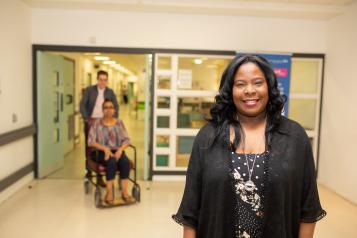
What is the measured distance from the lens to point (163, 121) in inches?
204

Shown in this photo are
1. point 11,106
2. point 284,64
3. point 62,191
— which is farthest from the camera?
point 284,64

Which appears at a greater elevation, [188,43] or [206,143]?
[188,43]

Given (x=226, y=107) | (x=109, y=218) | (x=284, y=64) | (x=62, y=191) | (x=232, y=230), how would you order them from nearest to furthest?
1. (x=232, y=230)
2. (x=226, y=107)
3. (x=109, y=218)
4. (x=62, y=191)
5. (x=284, y=64)

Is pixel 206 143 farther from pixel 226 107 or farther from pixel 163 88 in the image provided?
pixel 163 88

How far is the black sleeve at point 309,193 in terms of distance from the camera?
1.35 meters

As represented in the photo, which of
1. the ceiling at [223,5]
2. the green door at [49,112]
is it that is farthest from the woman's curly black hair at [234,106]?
the green door at [49,112]

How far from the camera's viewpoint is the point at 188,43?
16.3ft

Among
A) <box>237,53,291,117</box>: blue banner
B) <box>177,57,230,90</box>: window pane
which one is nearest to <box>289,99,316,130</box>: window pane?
<box>237,53,291,117</box>: blue banner

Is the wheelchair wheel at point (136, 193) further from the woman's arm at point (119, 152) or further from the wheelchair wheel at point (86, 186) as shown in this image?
the wheelchair wheel at point (86, 186)

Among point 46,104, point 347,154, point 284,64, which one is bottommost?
point 347,154

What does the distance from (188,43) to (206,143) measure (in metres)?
3.79

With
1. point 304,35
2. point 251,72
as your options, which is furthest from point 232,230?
point 304,35

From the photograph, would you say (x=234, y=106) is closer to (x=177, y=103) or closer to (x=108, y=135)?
(x=108, y=135)

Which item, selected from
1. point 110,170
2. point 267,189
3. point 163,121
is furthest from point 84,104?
point 267,189
